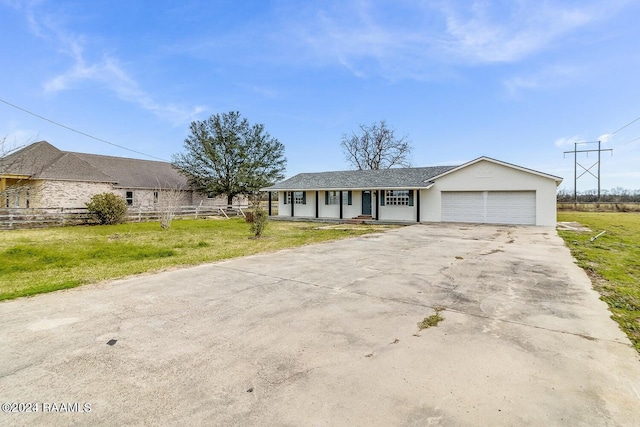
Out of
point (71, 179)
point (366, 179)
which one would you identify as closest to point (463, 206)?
point (366, 179)

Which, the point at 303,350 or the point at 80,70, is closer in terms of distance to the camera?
the point at 303,350

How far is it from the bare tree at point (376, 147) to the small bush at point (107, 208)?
30.5 metres

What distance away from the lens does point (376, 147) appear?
4341 cm

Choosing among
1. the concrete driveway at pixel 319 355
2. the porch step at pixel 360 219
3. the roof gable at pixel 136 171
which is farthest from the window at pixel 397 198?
the roof gable at pixel 136 171

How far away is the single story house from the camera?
733 inches

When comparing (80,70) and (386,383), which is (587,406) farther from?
(80,70)

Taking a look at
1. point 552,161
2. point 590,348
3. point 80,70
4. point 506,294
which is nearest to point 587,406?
point 590,348

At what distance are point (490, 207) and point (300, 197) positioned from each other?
14233mm

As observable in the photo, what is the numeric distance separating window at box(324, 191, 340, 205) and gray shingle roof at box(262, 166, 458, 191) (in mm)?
740

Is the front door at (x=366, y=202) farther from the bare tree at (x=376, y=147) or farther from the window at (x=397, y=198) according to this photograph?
the bare tree at (x=376, y=147)

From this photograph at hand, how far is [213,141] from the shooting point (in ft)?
102

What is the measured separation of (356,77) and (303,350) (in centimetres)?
2296

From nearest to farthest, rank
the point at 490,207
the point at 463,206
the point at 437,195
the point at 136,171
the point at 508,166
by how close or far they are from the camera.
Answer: the point at 508,166, the point at 490,207, the point at 463,206, the point at 437,195, the point at 136,171

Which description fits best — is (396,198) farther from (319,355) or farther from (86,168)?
(86,168)
